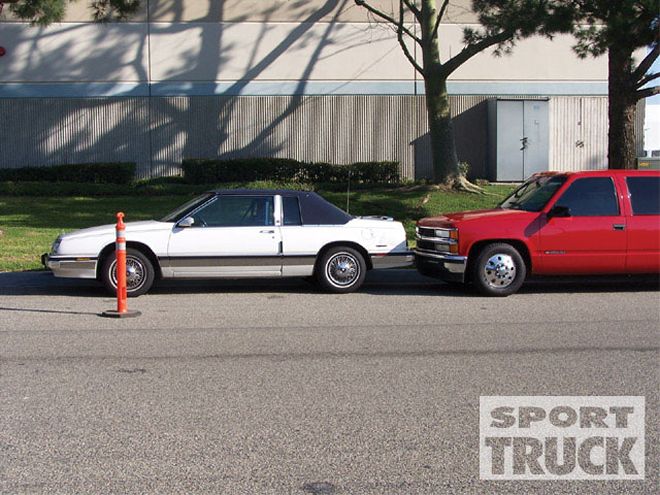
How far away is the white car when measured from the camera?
1130cm

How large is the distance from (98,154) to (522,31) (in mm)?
15455

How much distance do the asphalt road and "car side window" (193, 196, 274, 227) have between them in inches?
40.5

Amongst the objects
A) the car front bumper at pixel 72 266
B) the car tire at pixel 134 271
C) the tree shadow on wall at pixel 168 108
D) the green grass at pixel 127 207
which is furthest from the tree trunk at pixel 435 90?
the car front bumper at pixel 72 266

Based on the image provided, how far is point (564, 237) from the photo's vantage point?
456 inches

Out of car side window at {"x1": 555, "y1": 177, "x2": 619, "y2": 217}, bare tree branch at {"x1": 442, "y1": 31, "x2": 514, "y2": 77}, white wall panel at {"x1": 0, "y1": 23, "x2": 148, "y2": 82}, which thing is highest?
white wall panel at {"x1": 0, "y1": 23, "x2": 148, "y2": 82}

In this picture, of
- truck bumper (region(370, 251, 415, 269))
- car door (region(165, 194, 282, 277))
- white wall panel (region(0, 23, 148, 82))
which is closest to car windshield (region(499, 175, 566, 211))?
truck bumper (region(370, 251, 415, 269))

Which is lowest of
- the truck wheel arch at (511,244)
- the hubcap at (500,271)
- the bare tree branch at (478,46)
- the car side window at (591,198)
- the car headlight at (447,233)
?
the hubcap at (500,271)

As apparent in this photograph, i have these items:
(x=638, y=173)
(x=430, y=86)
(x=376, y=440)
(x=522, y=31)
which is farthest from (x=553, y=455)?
(x=430, y=86)

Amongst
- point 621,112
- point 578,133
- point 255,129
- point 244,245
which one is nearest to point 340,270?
point 244,245

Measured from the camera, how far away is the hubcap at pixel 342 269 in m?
11.8

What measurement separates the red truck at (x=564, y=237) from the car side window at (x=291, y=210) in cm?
201

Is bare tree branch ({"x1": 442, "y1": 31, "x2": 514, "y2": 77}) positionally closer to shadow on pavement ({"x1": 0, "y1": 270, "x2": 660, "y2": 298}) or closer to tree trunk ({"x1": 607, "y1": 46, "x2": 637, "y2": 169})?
tree trunk ({"x1": 607, "y1": 46, "x2": 637, "y2": 169})

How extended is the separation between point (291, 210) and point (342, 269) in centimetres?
109

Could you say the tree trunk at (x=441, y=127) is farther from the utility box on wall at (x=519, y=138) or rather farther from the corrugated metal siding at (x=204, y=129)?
the corrugated metal siding at (x=204, y=129)
